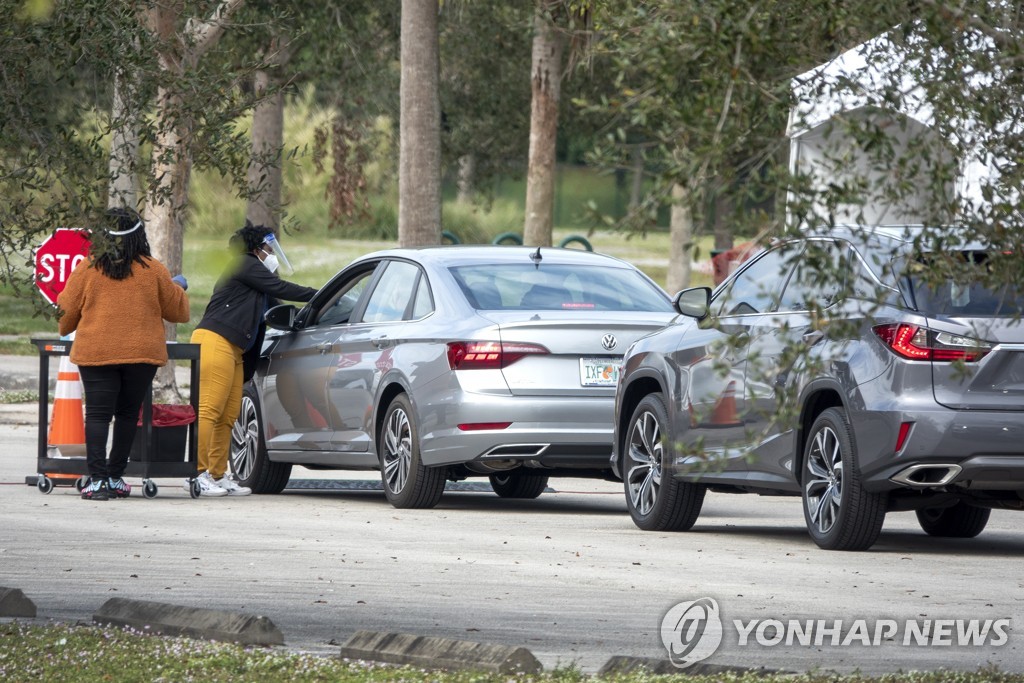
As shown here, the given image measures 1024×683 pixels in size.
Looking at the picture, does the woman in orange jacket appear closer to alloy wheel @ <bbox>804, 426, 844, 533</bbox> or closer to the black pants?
the black pants

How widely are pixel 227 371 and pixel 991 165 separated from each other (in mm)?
8576

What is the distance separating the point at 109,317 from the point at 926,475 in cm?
540

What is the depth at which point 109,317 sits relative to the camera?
11.9 metres

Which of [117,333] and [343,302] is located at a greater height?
[343,302]

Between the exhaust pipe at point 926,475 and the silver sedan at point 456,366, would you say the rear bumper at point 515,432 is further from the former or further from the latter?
the exhaust pipe at point 926,475

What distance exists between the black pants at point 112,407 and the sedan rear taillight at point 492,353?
2.08 m

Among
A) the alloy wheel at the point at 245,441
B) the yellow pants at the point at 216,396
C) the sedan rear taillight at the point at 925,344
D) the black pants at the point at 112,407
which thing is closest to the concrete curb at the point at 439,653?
the sedan rear taillight at the point at 925,344

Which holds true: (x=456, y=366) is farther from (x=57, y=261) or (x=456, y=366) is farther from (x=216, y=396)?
(x=57, y=261)

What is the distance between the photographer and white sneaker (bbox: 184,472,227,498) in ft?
43.1

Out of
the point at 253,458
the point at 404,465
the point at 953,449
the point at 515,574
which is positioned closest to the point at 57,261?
the point at 253,458

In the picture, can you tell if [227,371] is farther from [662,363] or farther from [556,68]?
[556,68]

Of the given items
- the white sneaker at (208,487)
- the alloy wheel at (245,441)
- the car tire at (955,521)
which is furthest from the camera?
the alloy wheel at (245,441)

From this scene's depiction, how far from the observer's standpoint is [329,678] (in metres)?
6.02

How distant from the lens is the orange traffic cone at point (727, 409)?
404 inches
